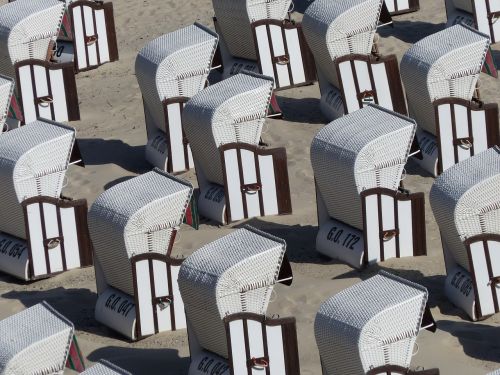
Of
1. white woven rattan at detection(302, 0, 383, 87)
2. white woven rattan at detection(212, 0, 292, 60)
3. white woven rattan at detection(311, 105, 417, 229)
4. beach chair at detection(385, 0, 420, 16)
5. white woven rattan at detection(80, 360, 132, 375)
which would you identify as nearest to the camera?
white woven rattan at detection(80, 360, 132, 375)

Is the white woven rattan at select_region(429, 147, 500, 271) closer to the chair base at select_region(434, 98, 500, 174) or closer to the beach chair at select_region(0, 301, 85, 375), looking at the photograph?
the chair base at select_region(434, 98, 500, 174)

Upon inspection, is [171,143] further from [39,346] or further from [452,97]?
[39,346]

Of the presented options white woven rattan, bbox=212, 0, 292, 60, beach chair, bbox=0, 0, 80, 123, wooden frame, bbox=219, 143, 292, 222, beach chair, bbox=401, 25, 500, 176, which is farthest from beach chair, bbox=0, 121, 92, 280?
white woven rattan, bbox=212, 0, 292, 60

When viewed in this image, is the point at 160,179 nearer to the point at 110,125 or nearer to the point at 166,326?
the point at 166,326

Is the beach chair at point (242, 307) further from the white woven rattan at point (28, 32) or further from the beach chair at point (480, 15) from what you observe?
the beach chair at point (480, 15)

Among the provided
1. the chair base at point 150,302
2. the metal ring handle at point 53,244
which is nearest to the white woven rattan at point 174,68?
the metal ring handle at point 53,244

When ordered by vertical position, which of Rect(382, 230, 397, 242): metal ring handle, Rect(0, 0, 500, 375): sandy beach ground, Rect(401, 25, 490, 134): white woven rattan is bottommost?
Rect(0, 0, 500, 375): sandy beach ground
